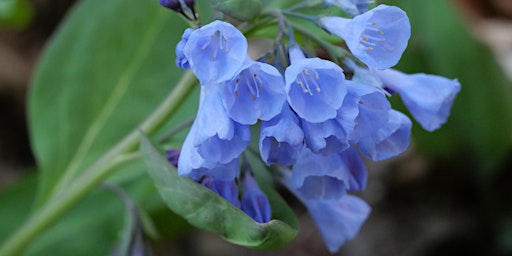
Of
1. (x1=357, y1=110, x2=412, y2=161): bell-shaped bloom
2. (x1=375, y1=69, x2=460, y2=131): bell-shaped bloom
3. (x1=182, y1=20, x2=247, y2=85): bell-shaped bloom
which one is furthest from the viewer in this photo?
(x1=375, y1=69, x2=460, y2=131): bell-shaped bloom

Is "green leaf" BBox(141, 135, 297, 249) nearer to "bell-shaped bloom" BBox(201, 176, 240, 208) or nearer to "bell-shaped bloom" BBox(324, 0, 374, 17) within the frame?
"bell-shaped bloom" BBox(201, 176, 240, 208)

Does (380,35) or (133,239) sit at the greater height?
(380,35)

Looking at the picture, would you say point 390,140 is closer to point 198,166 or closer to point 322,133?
point 322,133

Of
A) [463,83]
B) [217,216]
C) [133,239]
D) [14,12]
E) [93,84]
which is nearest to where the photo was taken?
[217,216]

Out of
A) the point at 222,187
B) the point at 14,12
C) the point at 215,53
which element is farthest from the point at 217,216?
the point at 14,12

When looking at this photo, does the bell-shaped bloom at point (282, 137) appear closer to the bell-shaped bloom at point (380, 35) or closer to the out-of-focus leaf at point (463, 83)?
the bell-shaped bloom at point (380, 35)

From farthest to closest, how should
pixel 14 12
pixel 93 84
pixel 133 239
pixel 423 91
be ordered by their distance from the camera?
pixel 14 12 → pixel 93 84 → pixel 133 239 → pixel 423 91

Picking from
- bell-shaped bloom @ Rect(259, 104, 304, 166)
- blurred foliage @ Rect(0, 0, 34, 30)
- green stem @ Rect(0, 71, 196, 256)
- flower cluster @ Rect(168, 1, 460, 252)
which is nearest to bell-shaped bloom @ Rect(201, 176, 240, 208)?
flower cluster @ Rect(168, 1, 460, 252)
